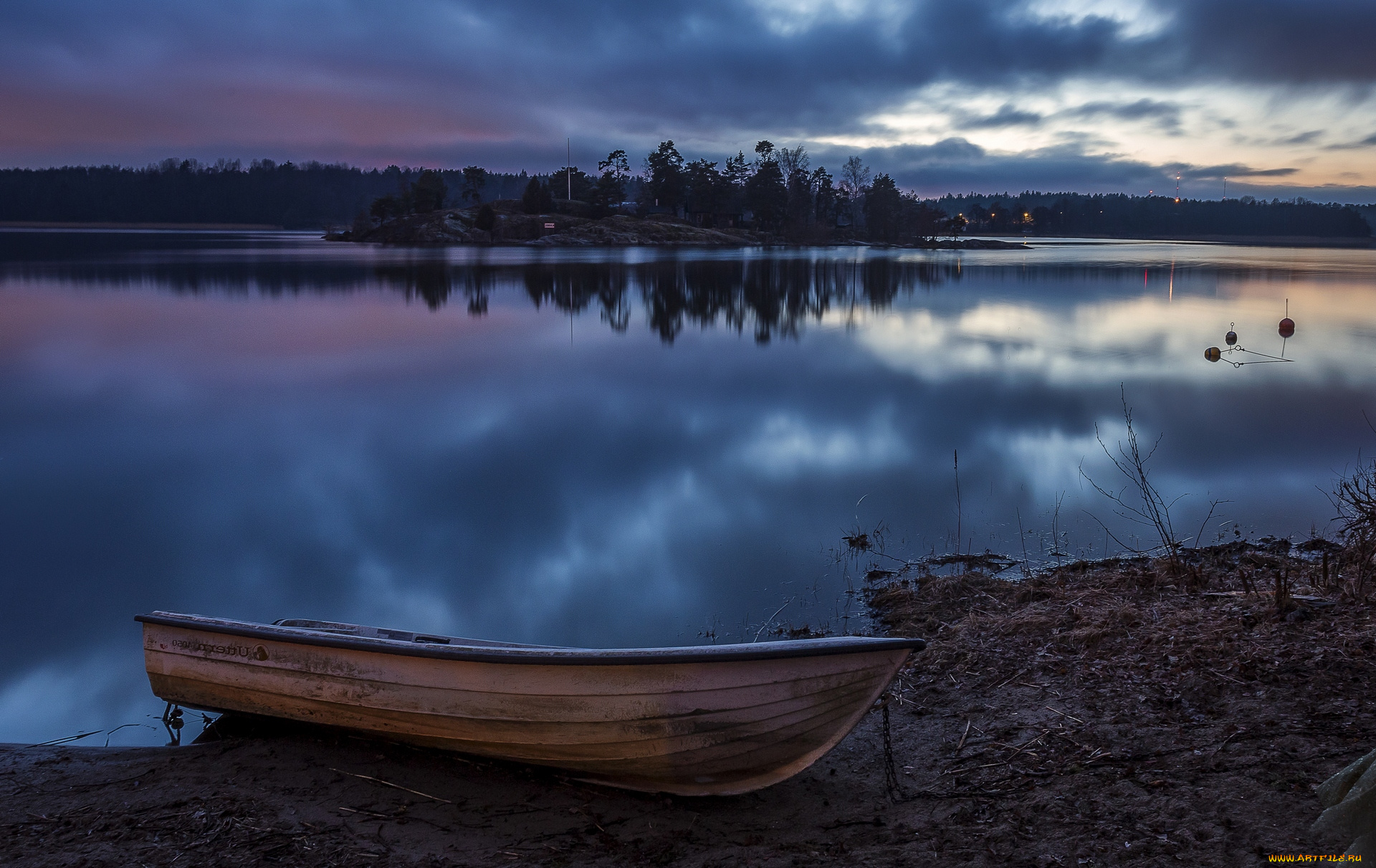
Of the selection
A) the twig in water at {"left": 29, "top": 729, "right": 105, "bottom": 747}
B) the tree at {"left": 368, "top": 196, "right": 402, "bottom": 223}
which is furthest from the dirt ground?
the tree at {"left": 368, "top": 196, "right": 402, "bottom": 223}

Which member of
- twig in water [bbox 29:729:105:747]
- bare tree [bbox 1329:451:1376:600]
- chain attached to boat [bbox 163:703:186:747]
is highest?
bare tree [bbox 1329:451:1376:600]

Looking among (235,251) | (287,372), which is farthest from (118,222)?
(287,372)

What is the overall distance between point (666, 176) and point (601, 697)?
134415 mm

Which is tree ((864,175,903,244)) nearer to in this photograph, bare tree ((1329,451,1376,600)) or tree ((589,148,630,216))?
tree ((589,148,630,216))

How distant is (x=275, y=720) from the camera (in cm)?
603

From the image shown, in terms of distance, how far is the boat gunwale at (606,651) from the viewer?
4531 millimetres

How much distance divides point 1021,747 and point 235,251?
9423cm

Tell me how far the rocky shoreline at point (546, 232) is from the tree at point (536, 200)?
166 centimetres

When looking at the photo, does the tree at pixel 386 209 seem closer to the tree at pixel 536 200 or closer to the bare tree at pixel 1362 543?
the tree at pixel 536 200

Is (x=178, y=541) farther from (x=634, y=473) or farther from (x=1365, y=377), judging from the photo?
(x=1365, y=377)

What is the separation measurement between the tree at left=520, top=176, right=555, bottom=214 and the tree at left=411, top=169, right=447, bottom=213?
14.9 metres

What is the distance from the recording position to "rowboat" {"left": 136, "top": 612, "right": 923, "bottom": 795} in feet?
15.2

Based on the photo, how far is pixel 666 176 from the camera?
5212 inches

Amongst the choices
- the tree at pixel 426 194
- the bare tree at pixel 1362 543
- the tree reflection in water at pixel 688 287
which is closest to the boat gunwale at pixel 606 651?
the bare tree at pixel 1362 543
